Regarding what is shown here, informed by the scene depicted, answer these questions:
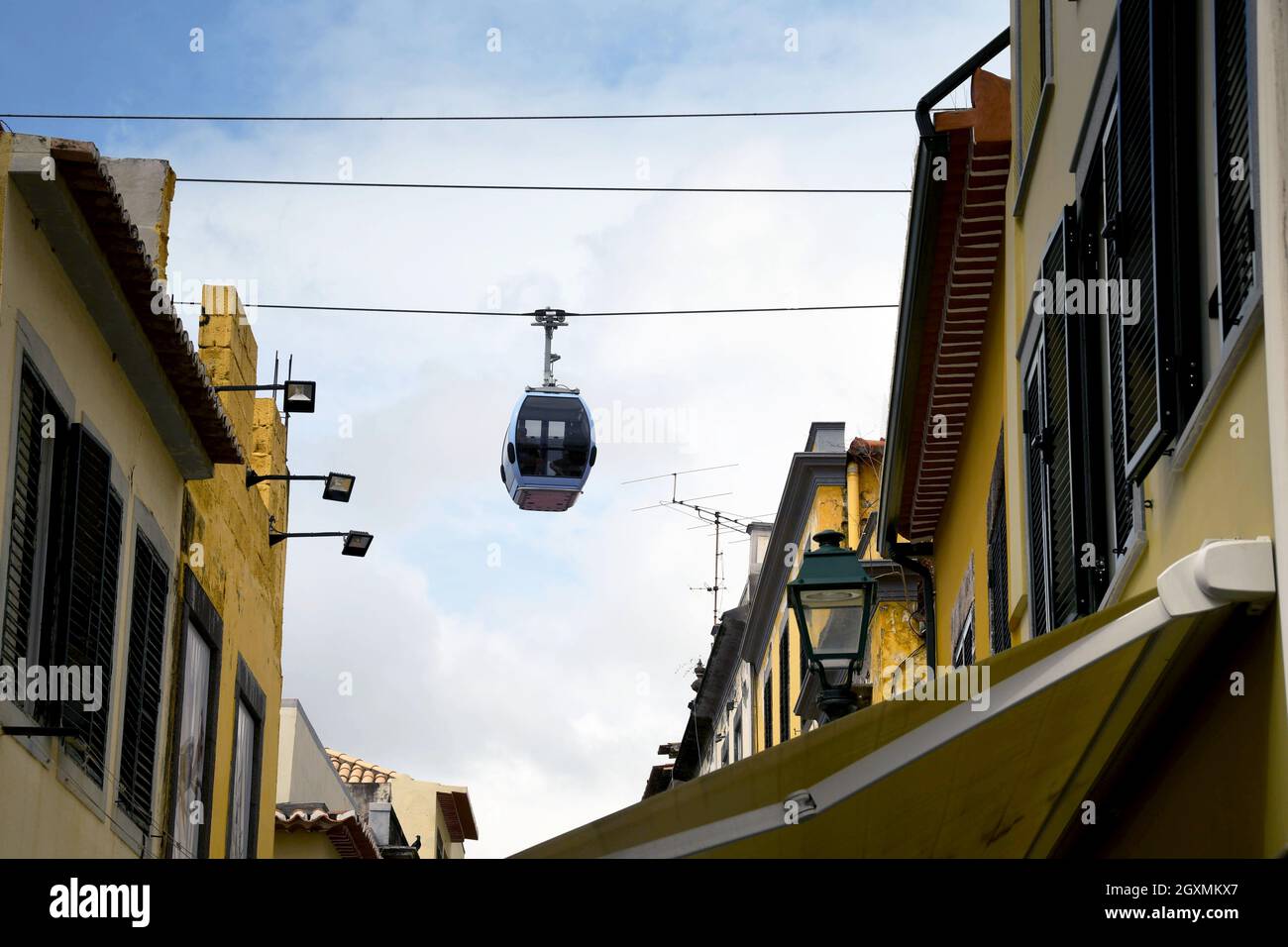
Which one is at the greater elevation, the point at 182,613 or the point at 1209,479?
the point at 182,613

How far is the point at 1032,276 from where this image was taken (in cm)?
873

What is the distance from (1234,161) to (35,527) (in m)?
7.04

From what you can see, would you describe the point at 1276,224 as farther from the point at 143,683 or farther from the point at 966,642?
the point at 143,683

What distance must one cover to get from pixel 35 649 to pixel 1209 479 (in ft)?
22.3

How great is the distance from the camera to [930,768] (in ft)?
17.0

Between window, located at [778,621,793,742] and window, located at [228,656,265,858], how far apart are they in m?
9.57

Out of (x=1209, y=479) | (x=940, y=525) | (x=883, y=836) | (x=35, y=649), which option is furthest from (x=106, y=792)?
(x=1209, y=479)

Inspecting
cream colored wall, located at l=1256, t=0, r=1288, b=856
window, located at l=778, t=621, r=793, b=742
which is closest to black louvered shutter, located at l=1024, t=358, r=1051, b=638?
cream colored wall, located at l=1256, t=0, r=1288, b=856

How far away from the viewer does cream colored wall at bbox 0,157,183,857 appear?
30.9 ft

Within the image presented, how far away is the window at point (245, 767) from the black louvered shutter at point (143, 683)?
3.22 metres

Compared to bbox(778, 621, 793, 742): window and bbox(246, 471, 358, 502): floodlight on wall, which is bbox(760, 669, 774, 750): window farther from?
bbox(246, 471, 358, 502): floodlight on wall

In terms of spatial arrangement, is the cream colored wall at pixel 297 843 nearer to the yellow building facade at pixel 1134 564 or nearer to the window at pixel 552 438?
the window at pixel 552 438

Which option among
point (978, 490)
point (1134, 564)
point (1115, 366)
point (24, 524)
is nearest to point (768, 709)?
point (978, 490)
